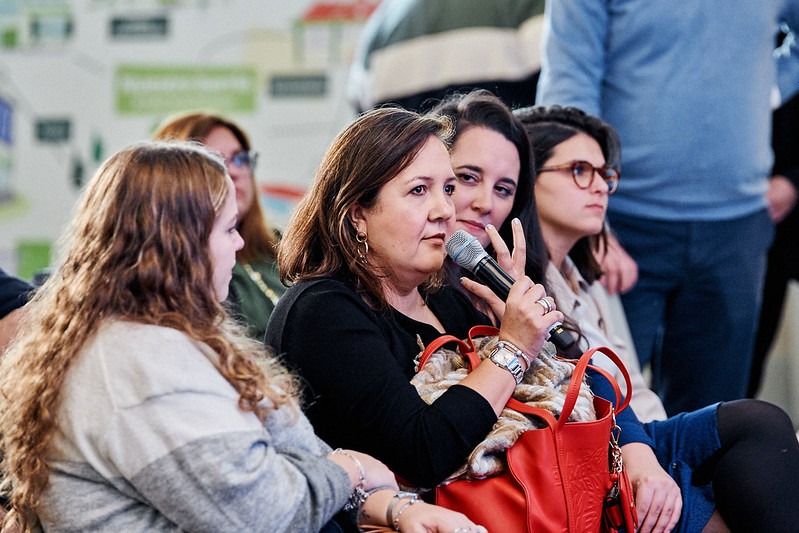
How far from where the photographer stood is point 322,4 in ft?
14.2

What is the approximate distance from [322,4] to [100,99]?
1.04m

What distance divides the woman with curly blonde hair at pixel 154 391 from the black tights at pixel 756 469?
635 millimetres

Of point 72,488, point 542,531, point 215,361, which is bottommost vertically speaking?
point 542,531

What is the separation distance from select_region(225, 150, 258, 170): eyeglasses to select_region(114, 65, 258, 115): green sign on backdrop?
138cm

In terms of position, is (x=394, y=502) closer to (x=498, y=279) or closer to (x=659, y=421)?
(x=498, y=279)

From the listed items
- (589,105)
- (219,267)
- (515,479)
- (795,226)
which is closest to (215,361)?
(219,267)

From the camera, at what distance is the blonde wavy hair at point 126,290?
141 cm

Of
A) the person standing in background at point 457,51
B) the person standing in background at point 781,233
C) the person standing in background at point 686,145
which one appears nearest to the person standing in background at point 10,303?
the person standing in background at point 686,145

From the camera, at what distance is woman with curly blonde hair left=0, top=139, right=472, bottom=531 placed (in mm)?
1344

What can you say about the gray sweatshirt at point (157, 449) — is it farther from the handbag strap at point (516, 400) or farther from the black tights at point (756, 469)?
the black tights at point (756, 469)

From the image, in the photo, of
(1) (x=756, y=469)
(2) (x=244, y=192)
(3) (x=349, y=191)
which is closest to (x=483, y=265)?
(3) (x=349, y=191)

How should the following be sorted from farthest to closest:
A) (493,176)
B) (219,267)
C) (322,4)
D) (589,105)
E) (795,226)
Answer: (322,4)
(795,226)
(589,105)
(493,176)
(219,267)

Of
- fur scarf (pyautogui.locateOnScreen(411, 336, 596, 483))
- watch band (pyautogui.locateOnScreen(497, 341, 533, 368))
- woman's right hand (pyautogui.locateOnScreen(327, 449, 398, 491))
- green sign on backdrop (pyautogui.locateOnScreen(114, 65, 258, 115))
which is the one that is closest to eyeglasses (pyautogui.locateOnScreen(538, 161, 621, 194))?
fur scarf (pyautogui.locateOnScreen(411, 336, 596, 483))

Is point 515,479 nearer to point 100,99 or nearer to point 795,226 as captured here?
point 795,226
